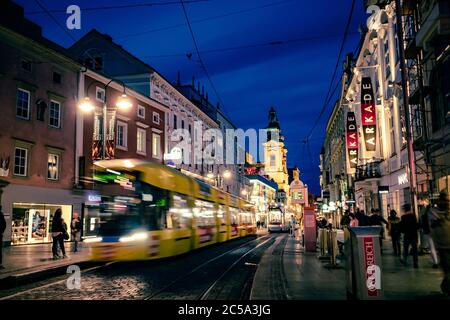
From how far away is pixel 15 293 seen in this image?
401 inches

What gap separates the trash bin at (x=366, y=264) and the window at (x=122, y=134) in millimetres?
29947

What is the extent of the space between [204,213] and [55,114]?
1334cm

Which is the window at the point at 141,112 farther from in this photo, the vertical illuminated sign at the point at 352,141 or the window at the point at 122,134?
the vertical illuminated sign at the point at 352,141

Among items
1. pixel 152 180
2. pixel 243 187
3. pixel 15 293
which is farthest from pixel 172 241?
pixel 243 187

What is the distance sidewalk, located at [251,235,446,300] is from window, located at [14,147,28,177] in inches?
667

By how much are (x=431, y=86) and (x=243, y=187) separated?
2683 inches

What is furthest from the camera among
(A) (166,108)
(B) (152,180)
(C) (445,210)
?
(A) (166,108)

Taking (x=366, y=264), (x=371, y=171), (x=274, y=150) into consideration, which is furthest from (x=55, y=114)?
(x=274, y=150)

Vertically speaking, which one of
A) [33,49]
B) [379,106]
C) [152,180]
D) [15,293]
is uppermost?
[33,49]

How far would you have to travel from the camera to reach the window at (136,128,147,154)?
127ft

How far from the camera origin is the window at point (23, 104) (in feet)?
86.1

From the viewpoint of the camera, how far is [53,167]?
28766mm

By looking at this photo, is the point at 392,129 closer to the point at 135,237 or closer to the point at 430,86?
the point at 430,86

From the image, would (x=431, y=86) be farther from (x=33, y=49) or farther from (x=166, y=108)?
(x=166, y=108)
